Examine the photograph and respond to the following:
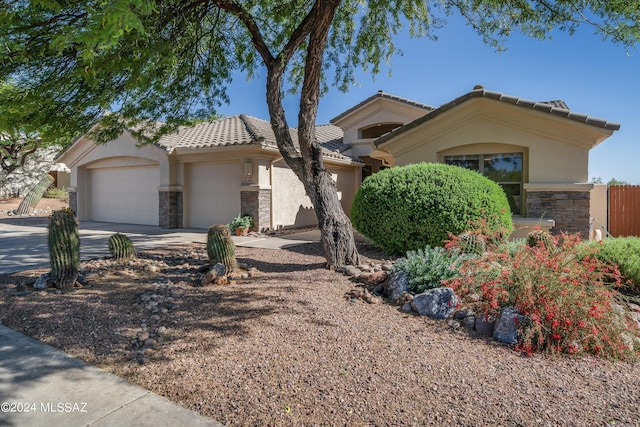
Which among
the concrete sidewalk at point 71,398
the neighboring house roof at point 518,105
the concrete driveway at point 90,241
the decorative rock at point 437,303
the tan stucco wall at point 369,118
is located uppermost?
the tan stucco wall at point 369,118

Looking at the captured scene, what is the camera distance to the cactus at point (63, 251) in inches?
234

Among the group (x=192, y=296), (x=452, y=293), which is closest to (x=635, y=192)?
(x=452, y=293)

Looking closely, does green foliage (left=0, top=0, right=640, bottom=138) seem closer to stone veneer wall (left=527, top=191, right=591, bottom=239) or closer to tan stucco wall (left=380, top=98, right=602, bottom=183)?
tan stucco wall (left=380, top=98, right=602, bottom=183)

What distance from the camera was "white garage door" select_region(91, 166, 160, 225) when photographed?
53.2 ft

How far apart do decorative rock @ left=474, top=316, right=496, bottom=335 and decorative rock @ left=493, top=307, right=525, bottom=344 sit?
79mm

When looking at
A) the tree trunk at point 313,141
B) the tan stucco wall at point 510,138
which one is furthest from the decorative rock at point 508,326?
the tan stucco wall at point 510,138

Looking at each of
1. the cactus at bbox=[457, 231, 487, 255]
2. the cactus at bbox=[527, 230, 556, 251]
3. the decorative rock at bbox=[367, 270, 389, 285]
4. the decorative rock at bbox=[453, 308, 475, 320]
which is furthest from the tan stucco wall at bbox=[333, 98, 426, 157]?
the decorative rock at bbox=[453, 308, 475, 320]

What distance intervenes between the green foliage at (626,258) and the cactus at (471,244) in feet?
5.42

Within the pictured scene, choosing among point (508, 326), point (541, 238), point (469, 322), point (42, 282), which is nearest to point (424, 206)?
point (541, 238)

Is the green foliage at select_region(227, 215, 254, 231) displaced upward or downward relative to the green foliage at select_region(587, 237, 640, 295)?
upward

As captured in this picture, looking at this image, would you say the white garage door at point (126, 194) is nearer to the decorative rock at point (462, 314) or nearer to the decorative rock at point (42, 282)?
the decorative rock at point (42, 282)

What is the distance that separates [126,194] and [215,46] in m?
9.96

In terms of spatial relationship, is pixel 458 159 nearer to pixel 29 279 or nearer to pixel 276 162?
pixel 276 162

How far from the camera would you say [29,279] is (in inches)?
255
